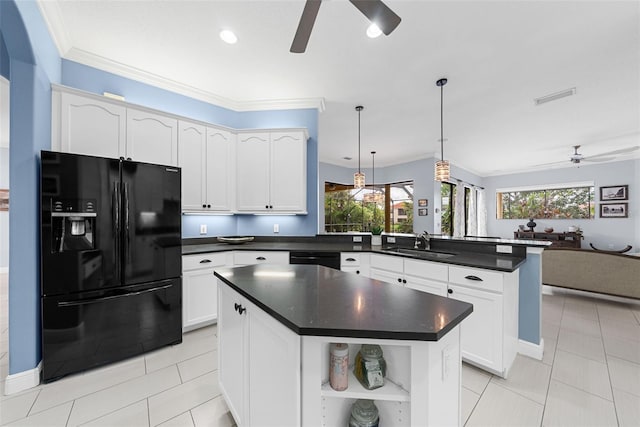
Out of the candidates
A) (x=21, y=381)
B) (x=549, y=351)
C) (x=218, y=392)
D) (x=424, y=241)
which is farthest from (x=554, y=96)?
(x=21, y=381)

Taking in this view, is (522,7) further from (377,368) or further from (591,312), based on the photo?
(591,312)

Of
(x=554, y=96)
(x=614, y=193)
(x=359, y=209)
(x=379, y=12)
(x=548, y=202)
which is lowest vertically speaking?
(x=359, y=209)

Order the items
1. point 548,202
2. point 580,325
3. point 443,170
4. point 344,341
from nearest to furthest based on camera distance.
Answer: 1. point 344,341
2. point 580,325
3. point 443,170
4. point 548,202

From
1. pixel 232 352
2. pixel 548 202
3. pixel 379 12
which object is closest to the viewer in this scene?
pixel 379 12

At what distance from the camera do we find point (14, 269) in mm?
1844

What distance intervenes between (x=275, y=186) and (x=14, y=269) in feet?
7.86

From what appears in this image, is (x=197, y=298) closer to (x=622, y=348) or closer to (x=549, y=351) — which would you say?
(x=549, y=351)

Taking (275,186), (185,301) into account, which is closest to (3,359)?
(185,301)

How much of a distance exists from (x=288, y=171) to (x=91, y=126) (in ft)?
6.63

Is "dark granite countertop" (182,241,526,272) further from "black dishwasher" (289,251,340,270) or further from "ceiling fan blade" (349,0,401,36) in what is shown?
"ceiling fan blade" (349,0,401,36)

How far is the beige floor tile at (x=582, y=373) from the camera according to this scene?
6.19ft

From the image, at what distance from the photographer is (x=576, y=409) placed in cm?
168

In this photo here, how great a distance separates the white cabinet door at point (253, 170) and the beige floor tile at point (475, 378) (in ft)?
8.89

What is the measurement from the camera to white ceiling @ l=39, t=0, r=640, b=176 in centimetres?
202
